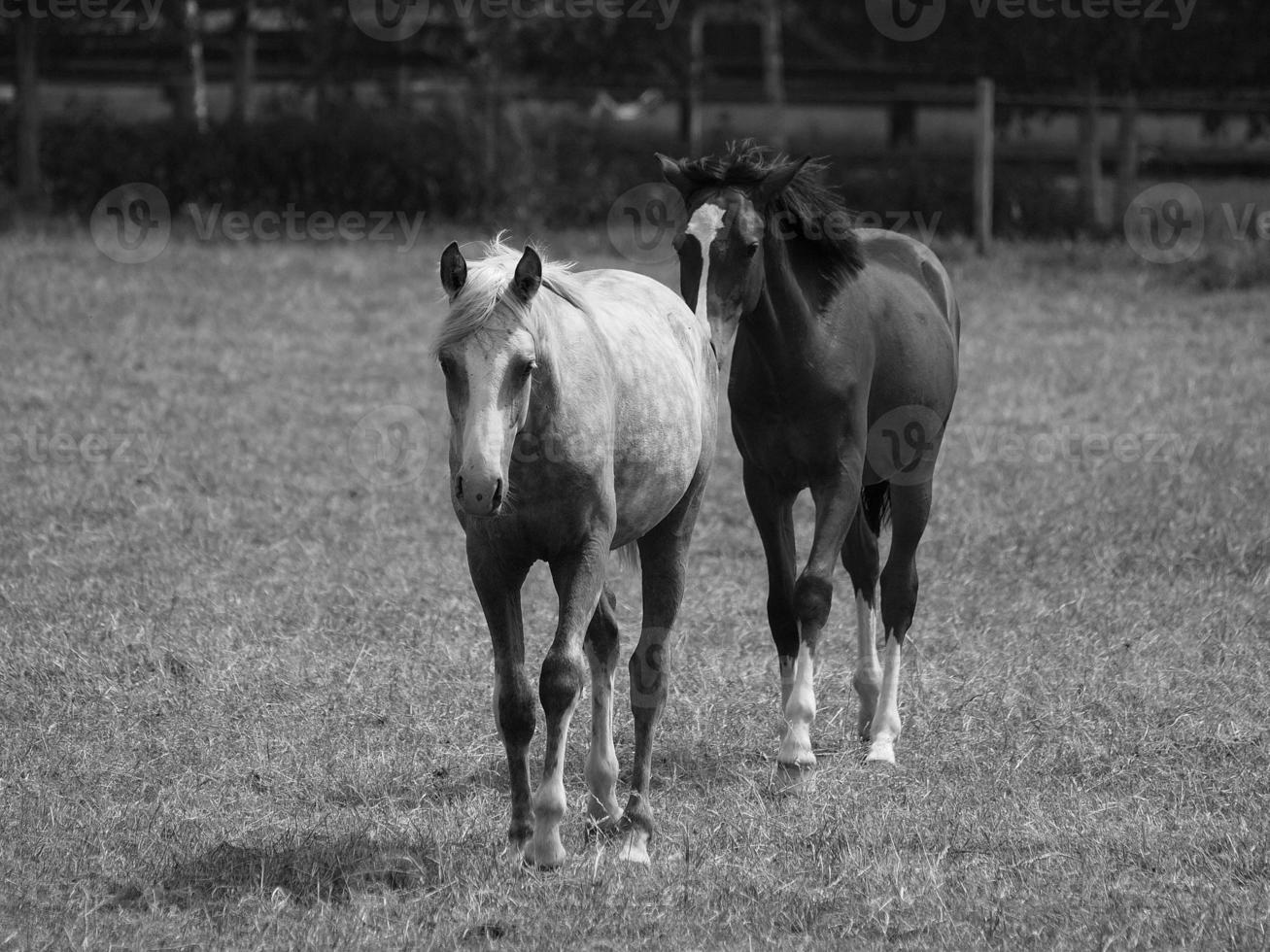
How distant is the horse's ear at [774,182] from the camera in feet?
17.9

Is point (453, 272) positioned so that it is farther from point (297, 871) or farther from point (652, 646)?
point (297, 871)

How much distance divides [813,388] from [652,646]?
1162mm

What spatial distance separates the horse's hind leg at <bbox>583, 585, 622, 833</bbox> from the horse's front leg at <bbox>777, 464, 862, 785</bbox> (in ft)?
2.48

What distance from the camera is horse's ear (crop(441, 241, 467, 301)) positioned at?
162 inches

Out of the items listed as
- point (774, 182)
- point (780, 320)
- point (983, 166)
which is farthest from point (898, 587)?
point (983, 166)

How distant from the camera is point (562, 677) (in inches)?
173

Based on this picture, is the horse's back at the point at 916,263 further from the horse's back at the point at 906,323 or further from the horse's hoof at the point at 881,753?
the horse's hoof at the point at 881,753

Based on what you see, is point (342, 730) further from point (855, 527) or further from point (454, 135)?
point (454, 135)

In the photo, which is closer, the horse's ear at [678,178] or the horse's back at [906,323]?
the horse's ear at [678,178]

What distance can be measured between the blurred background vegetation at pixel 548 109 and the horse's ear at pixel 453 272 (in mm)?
14286

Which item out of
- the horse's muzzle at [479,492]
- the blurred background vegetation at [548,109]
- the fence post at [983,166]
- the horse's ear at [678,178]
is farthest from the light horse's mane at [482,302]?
the blurred background vegetation at [548,109]

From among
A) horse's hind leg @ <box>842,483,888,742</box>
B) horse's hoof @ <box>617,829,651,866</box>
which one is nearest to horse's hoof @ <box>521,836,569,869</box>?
horse's hoof @ <box>617,829,651,866</box>

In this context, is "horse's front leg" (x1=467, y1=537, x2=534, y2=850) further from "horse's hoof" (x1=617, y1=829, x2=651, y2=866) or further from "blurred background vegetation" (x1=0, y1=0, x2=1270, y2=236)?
"blurred background vegetation" (x1=0, y1=0, x2=1270, y2=236)

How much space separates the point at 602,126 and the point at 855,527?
14859mm
